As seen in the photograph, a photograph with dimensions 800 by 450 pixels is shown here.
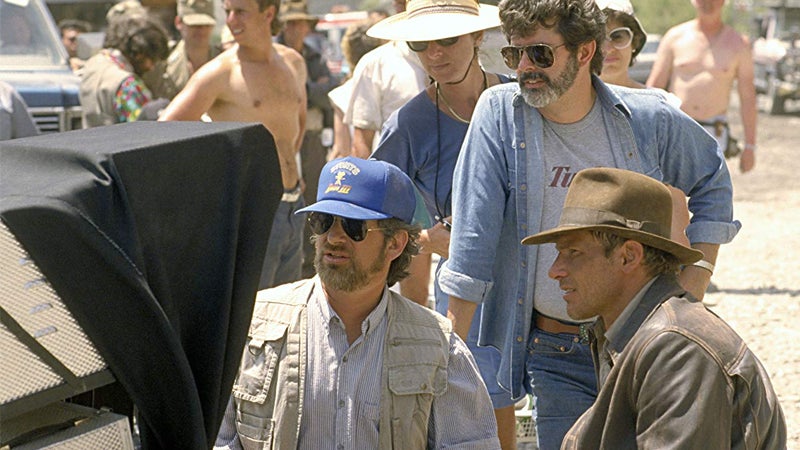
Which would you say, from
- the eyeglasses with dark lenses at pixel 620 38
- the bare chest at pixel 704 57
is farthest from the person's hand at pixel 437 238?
the bare chest at pixel 704 57

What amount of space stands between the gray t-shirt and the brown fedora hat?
0.84 meters

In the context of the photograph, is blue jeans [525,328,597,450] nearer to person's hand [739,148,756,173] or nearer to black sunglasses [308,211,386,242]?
black sunglasses [308,211,386,242]

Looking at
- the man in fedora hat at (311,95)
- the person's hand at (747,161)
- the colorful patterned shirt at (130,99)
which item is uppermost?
the colorful patterned shirt at (130,99)

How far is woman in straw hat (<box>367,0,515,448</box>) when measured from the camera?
15.6ft

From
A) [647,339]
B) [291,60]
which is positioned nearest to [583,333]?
[647,339]

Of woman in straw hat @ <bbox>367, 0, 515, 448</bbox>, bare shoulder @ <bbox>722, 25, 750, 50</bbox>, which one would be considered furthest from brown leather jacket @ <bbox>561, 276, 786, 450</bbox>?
bare shoulder @ <bbox>722, 25, 750, 50</bbox>

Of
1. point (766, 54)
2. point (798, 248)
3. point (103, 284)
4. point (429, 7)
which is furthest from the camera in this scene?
point (766, 54)

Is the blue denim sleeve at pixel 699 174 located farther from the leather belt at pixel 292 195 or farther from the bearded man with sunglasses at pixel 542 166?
the leather belt at pixel 292 195

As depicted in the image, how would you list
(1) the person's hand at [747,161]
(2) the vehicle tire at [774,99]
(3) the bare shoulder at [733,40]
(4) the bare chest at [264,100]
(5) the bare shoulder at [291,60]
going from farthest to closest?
(2) the vehicle tire at [774,99] < (3) the bare shoulder at [733,40] < (1) the person's hand at [747,161] < (5) the bare shoulder at [291,60] < (4) the bare chest at [264,100]

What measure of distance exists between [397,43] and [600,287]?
129 inches

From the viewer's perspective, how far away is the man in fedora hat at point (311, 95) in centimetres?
970

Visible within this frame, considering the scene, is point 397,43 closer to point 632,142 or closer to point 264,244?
point 632,142

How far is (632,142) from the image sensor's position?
13.5ft

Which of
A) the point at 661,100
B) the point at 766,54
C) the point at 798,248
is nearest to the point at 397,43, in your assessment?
the point at 661,100
